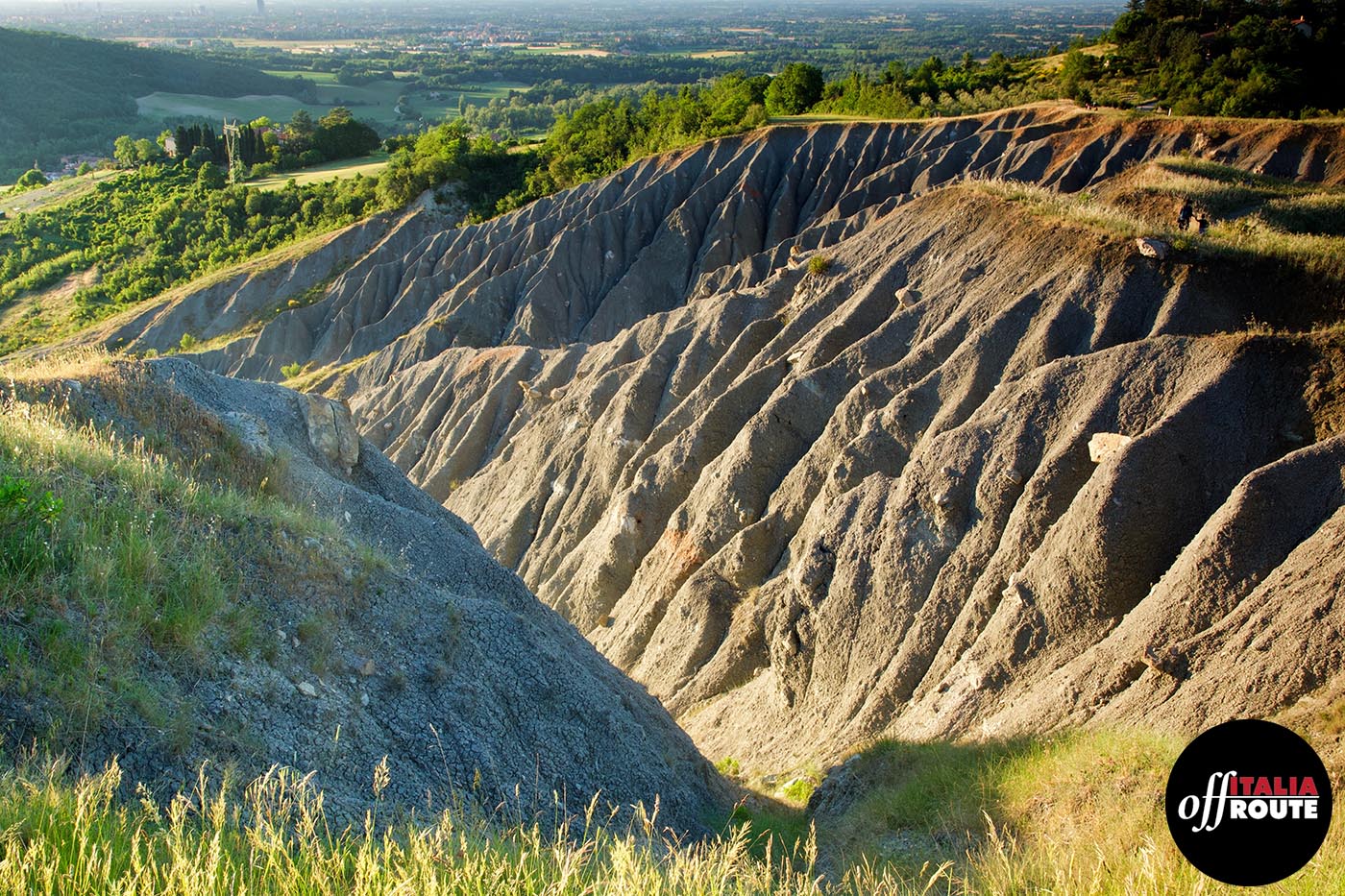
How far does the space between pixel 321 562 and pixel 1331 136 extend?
163ft

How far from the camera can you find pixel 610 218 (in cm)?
5403

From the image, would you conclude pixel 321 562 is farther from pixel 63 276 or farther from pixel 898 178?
pixel 63 276

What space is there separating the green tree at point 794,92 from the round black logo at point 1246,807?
67406 millimetres

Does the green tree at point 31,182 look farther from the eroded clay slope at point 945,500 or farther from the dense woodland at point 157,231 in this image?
the eroded clay slope at point 945,500

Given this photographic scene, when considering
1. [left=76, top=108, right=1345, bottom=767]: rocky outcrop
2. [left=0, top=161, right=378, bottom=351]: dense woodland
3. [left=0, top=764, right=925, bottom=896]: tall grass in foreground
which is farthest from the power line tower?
[left=0, top=764, right=925, bottom=896]: tall grass in foreground

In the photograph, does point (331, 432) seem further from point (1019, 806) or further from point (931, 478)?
point (1019, 806)

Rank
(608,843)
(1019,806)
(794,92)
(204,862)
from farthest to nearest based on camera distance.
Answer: (794,92) → (1019,806) → (608,843) → (204,862)

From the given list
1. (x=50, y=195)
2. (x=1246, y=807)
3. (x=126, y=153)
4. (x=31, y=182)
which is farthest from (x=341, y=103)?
(x=1246, y=807)

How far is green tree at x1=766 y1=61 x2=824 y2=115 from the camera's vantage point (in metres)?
68.6

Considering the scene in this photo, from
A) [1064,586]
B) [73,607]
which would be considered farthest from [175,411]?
[1064,586]

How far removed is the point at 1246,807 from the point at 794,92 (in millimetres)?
70243

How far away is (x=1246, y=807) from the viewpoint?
6273 millimetres

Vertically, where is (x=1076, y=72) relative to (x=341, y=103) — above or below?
below

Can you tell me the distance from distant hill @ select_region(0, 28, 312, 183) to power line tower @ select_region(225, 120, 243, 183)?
4274 cm
